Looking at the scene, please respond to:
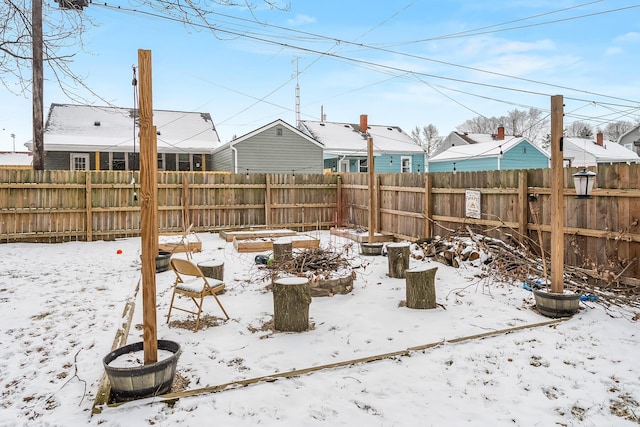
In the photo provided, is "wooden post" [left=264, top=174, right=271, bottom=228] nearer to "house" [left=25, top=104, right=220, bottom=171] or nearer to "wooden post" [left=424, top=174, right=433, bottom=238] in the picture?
"wooden post" [left=424, top=174, right=433, bottom=238]

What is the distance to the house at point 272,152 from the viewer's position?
56.3 feet

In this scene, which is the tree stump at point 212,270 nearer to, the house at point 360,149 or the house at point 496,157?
the house at point 360,149

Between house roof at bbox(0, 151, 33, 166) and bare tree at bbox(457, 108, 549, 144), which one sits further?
bare tree at bbox(457, 108, 549, 144)

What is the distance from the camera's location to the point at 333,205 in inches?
516

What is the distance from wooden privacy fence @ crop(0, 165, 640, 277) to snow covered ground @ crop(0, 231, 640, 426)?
4.10 ft

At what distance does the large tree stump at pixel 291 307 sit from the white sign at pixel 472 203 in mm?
4445

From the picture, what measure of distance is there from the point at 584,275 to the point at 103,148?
17178 mm

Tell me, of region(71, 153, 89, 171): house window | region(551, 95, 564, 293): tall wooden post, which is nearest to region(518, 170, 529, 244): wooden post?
region(551, 95, 564, 293): tall wooden post

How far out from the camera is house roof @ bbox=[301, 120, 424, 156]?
21281mm

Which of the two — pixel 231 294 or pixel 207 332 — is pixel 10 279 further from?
pixel 207 332

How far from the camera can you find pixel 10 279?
6570 millimetres

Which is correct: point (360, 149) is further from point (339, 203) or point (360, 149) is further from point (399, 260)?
point (399, 260)

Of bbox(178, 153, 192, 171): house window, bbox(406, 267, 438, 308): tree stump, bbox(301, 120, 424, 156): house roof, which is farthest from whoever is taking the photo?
bbox(301, 120, 424, 156): house roof

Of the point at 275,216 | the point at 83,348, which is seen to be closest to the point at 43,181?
the point at 275,216
